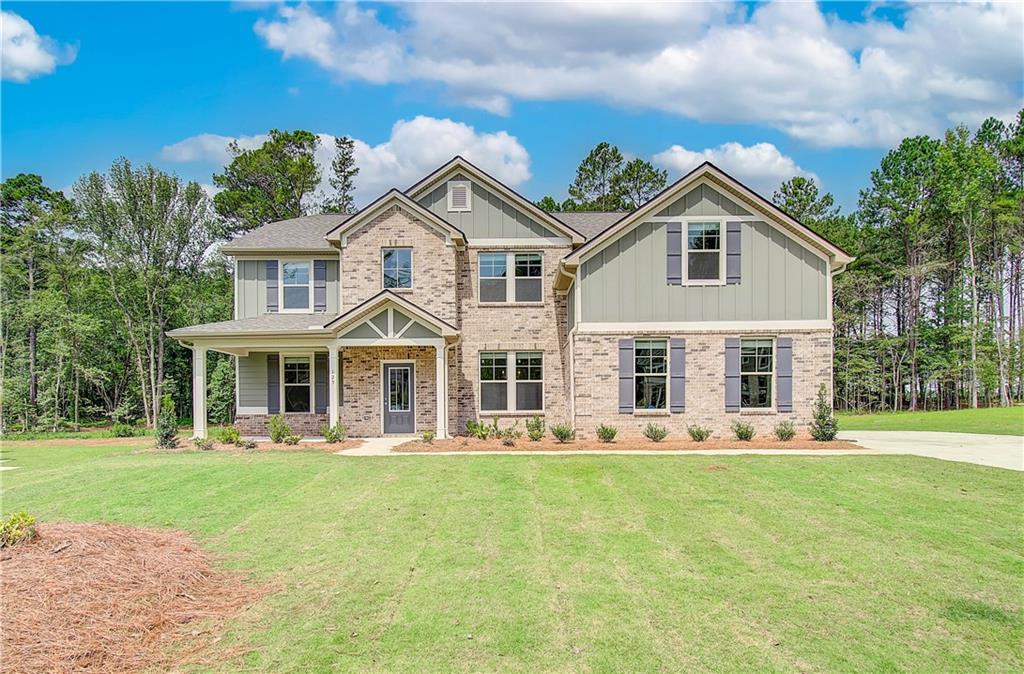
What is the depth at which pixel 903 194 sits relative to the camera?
3916 cm

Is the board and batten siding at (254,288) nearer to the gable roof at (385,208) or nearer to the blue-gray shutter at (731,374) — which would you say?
the gable roof at (385,208)

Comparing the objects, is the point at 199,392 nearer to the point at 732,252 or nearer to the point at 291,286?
the point at 291,286

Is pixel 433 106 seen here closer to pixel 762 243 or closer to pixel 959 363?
pixel 762 243

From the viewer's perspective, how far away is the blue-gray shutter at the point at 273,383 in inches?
826

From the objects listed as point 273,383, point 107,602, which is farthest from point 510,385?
point 107,602

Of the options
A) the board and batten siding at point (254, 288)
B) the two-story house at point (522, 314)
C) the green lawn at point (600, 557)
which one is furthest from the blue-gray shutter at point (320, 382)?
the green lawn at point (600, 557)

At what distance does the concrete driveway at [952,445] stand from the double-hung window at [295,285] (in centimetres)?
1686

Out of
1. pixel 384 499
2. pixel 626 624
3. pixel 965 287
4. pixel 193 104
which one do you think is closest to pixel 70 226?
pixel 193 104

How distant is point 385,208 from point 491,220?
3.35 m

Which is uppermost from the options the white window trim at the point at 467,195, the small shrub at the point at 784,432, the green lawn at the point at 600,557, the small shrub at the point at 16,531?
the white window trim at the point at 467,195

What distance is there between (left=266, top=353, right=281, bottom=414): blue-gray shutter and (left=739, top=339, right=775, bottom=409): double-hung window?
46.6 feet

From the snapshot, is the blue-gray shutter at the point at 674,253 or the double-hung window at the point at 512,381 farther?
the double-hung window at the point at 512,381

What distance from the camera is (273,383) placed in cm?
2103

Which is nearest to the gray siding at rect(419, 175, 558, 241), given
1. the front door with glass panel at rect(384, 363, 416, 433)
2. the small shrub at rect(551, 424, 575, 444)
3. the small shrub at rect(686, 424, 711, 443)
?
the front door with glass panel at rect(384, 363, 416, 433)
